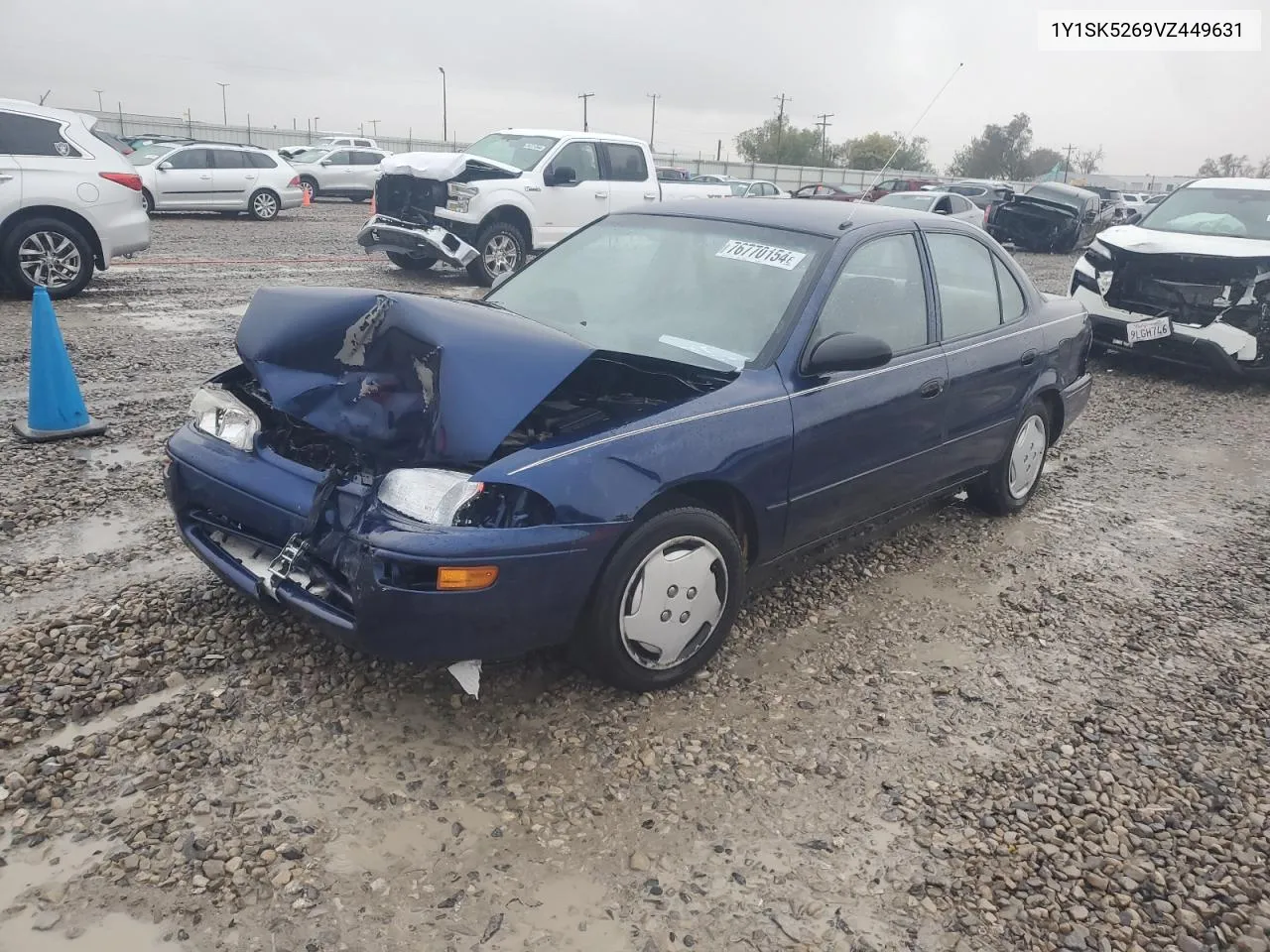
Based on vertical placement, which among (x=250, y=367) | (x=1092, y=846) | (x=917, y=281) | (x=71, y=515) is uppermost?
(x=917, y=281)

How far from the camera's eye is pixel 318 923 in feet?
7.18

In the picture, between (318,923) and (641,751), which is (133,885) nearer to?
(318,923)

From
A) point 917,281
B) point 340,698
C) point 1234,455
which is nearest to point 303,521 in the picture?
point 340,698

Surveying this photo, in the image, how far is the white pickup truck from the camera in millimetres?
11641

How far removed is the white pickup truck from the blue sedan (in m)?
7.51

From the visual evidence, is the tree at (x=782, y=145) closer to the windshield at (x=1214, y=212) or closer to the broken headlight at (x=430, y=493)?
the windshield at (x=1214, y=212)

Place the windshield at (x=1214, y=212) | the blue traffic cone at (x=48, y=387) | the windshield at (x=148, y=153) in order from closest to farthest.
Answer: the blue traffic cone at (x=48, y=387)
the windshield at (x=1214, y=212)
the windshield at (x=148, y=153)

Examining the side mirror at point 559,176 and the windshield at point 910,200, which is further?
the windshield at point 910,200

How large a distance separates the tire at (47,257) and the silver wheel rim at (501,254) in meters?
4.38

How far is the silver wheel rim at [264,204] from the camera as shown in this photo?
20.0m

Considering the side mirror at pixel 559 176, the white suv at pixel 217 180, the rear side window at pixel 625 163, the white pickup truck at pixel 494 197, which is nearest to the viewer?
the white pickup truck at pixel 494 197

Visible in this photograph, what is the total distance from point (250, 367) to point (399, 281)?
924cm

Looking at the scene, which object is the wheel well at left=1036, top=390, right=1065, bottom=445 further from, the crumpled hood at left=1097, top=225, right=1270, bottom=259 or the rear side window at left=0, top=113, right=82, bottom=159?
the rear side window at left=0, top=113, right=82, bottom=159

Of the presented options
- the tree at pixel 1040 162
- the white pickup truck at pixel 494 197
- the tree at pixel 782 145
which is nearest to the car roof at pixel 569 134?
the white pickup truck at pixel 494 197
